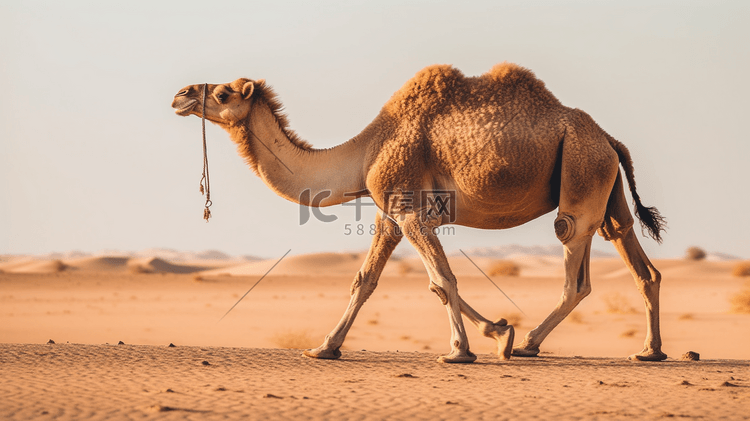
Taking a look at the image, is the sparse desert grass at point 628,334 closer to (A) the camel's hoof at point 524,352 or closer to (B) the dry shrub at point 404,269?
(A) the camel's hoof at point 524,352

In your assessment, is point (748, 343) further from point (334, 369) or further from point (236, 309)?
point (236, 309)

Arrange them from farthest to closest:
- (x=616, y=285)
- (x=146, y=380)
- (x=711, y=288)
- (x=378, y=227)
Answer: (x=616, y=285)
(x=711, y=288)
(x=378, y=227)
(x=146, y=380)

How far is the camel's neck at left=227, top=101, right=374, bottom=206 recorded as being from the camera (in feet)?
27.3

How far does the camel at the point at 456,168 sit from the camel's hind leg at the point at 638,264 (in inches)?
0.5

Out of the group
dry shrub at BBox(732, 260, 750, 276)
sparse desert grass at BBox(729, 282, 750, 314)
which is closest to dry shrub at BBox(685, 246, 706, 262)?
dry shrub at BBox(732, 260, 750, 276)

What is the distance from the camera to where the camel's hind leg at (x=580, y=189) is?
25.9 ft

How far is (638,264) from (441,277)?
244 centimetres

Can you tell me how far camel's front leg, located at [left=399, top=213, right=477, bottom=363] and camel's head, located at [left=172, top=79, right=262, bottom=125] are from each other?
7.08 ft

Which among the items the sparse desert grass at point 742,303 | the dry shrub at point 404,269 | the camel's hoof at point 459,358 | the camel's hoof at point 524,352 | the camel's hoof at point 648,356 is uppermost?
the dry shrub at point 404,269

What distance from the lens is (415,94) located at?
825 cm

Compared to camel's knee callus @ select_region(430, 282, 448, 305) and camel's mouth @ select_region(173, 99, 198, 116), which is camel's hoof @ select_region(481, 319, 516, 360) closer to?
camel's knee callus @ select_region(430, 282, 448, 305)

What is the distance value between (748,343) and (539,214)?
866 cm

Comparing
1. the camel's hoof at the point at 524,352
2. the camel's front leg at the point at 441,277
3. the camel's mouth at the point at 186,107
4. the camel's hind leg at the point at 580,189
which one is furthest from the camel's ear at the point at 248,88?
the camel's hoof at the point at 524,352

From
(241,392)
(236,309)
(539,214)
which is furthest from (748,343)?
(236,309)
